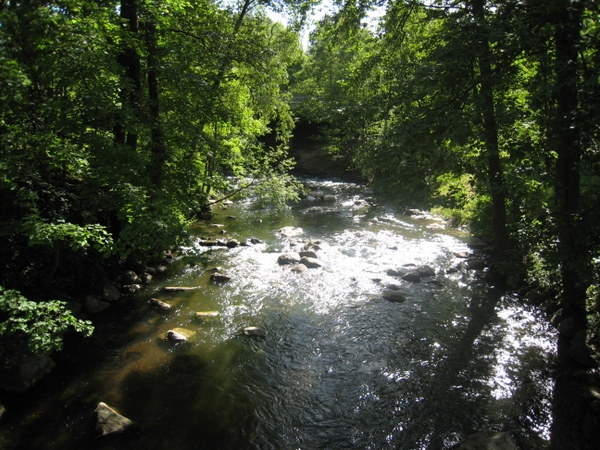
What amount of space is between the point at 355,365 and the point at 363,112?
5556 mm

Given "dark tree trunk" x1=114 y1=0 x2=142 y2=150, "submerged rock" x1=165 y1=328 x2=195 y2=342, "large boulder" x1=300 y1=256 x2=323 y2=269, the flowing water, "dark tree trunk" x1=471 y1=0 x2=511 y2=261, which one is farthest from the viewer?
"large boulder" x1=300 y1=256 x2=323 y2=269

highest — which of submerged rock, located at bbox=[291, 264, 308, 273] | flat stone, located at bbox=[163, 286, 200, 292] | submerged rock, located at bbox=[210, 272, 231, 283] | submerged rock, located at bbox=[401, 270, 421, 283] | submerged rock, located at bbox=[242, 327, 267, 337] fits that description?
submerged rock, located at bbox=[401, 270, 421, 283]

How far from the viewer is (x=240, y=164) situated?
538 inches

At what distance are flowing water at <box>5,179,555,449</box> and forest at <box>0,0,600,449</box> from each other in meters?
0.90

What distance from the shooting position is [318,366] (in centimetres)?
779

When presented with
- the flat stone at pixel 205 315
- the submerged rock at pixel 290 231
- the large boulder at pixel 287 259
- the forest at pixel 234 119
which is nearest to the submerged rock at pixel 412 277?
the forest at pixel 234 119

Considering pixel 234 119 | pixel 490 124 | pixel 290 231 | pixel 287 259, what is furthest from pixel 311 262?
pixel 490 124

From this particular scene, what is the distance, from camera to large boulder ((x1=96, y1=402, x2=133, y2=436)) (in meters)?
5.81

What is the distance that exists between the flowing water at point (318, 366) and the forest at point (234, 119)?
0.90 meters

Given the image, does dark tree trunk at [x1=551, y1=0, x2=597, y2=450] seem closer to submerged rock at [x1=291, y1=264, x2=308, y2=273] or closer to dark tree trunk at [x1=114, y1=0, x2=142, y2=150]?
submerged rock at [x1=291, y1=264, x2=308, y2=273]

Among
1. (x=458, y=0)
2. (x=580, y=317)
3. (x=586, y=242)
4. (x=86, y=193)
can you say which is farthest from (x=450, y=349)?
(x=86, y=193)

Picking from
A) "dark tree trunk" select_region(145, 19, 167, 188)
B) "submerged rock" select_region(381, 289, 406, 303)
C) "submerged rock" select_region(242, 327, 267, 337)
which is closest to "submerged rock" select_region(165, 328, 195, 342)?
"submerged rock" select_region(242, 327, 267, 337)

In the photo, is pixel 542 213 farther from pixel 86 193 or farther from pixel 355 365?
pixel 86 193

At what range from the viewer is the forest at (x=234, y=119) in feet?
20.1
